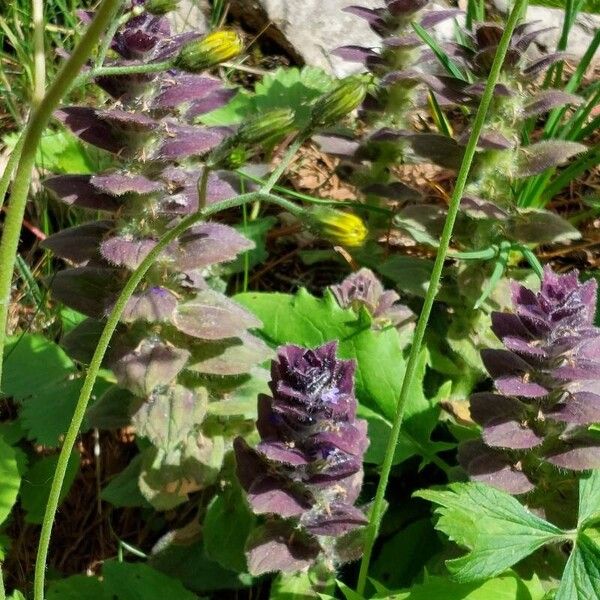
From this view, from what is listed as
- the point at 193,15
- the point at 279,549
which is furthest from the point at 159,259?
the point at 193,15

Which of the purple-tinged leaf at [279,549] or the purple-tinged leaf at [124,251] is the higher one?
the purple-tinged leaf at [124,251]

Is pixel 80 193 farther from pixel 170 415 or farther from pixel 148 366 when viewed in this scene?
pixel 170 415

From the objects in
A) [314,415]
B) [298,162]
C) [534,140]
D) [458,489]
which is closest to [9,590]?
[314,415]

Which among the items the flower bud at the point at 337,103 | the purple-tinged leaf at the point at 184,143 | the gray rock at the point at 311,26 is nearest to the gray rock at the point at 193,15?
the gray rock at the point at 311,26

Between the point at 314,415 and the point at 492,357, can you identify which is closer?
the point at 314,415

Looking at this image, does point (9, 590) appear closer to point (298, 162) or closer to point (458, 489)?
point (458, 489)

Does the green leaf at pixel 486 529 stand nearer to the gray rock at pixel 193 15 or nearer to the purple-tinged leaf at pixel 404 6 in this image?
the purple-tinged leaf at pixel 404 6

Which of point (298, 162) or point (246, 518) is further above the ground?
point (298, 162)

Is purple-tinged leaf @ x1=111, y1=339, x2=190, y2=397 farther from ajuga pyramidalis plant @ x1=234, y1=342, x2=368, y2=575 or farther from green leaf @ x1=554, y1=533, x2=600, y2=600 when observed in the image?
green leaf @ x1=554, y1=533, x2=600, y2=600
